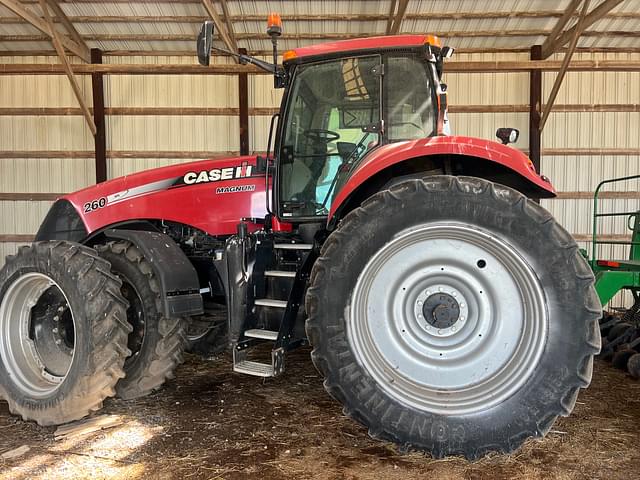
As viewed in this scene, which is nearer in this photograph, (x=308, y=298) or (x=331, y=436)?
(x=308, y=298)

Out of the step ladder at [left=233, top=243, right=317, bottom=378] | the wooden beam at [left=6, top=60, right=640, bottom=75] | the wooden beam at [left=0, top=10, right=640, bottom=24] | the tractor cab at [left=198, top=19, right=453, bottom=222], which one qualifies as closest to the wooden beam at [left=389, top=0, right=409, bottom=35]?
the wooden beam at [left=0, top=10, right=640, bottom=24]

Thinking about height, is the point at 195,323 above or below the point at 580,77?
below

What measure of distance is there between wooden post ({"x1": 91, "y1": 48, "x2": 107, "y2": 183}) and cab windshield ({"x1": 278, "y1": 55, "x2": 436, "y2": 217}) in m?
7.51

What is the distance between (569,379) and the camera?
215 centimetres

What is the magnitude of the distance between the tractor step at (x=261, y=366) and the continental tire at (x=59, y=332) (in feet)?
2.21

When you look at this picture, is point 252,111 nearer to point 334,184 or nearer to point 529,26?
point 529,26

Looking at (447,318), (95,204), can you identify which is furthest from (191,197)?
(447,318)

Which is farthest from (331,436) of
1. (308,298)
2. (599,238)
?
(599,238)

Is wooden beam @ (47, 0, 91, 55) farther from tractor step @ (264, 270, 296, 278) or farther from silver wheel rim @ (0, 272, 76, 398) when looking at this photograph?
tractor step @ (264, 270, 296, 278)

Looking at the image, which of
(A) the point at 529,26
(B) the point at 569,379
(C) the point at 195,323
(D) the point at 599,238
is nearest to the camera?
(B) the point at 569,379

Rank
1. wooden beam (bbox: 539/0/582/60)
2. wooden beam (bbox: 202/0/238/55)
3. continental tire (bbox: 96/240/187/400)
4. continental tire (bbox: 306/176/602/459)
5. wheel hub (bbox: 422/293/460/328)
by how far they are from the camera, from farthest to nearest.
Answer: wooden beam (bbox: 539/0/582/60), wooden beam (bbox: 202/0/238/55), continental tire (bbox: 96/240/187/400), wheel hub (bbox: 422/293/460/328), continental tire (bbox: 306/176/602/459)

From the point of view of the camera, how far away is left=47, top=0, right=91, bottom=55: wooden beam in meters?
8.52

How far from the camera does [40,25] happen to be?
320 inches

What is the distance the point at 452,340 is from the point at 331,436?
944 millimetres
